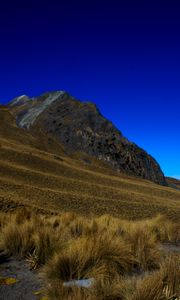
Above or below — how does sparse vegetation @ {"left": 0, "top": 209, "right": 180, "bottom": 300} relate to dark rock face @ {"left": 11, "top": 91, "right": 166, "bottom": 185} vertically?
below

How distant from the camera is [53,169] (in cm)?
4184

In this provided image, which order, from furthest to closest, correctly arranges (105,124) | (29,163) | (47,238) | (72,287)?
(105,124), (29,163), (47,238), (72,287)

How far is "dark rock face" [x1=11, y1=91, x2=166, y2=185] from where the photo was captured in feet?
215

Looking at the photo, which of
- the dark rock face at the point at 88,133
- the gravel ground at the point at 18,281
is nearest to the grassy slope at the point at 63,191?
the dark rock face at the point at 88,133

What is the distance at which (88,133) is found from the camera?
2603 inches

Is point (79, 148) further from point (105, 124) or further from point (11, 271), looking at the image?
point (11, 271)

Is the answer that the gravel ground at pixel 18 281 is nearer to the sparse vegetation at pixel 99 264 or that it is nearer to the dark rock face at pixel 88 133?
the sparse vegetation at pixel 99 264

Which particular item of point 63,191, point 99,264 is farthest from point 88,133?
point 99,264

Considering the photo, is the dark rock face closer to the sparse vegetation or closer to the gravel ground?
the sparse vegetation

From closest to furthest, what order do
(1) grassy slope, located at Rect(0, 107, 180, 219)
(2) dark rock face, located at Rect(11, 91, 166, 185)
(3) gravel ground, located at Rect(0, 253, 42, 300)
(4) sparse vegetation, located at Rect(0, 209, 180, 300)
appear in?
(4) sparse vegetation, located at Rect(0, 209, 180, 300) → (3) gravel ground, located at Rect(0, 253, 42, 300) → (1) grassy slope, located at Rect(0, 107, 180, 219) → (2) dark rock face, located at Rect(11, 91, 166, 185)

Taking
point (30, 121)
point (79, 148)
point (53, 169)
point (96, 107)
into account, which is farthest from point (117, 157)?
point (53, 169)

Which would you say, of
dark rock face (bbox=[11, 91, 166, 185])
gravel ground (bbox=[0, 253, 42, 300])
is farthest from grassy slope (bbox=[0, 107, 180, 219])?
gravel ground (bbox=[0, 253, 42, 300])

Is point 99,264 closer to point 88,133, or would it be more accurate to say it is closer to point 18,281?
point 18,281

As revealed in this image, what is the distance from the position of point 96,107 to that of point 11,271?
71.3 meters
